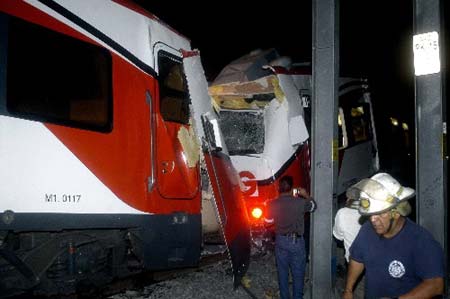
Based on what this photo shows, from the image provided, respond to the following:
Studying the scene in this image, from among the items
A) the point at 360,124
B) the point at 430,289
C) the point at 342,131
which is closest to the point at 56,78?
the point at 430,289

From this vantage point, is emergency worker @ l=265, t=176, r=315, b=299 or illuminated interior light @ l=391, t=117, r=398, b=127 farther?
illuminated interior light @ l=391, t=117, r=398, b=127

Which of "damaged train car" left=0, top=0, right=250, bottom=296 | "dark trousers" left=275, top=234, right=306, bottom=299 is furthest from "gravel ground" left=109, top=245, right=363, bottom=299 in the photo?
"damaged train car" left=0, top=0, right=250, bottom=296

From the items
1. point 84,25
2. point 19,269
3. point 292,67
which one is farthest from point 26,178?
point 292,67

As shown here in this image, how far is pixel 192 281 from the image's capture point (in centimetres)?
700

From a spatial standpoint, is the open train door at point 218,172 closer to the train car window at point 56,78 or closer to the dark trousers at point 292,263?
the dark trousers at point 292,263

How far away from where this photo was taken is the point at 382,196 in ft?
10.4

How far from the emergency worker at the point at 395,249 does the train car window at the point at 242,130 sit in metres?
5.27

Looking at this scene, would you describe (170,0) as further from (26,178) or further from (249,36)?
(26,178)

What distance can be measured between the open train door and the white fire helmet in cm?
278

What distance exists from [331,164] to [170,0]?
51.7ft

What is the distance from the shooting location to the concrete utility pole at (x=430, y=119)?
5.08 metres

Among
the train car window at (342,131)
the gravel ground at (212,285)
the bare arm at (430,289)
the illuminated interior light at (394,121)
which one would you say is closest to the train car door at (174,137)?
the gravel ground at (212,285)

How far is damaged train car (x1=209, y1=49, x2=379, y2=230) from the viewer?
8188mm

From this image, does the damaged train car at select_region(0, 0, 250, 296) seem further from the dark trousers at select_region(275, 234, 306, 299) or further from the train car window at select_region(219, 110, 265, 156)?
the train car window at select_region(219, 110, 265, 156)
